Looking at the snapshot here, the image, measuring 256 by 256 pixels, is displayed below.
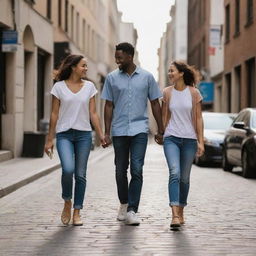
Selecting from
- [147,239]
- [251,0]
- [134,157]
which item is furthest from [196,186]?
[251,0]

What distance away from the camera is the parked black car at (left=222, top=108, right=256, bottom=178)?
1461 cm

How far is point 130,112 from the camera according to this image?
7605 millimetres

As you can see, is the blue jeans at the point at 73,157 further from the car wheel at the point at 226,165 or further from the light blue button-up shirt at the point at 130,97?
the car wheel at the point at 226,165

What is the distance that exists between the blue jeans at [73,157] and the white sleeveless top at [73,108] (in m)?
0.07

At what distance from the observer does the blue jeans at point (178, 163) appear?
7.38 m

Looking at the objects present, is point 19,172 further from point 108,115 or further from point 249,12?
point 249,12

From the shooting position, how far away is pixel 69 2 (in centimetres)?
3316

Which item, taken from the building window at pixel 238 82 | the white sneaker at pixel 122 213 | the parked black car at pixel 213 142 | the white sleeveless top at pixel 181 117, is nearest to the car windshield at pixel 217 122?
the parked black car at pixel 213 142

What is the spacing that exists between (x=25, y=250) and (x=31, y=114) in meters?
17.1

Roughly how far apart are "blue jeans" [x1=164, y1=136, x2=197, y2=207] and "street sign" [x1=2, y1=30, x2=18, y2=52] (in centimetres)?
1082

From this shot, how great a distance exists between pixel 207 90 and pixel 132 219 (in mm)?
36227

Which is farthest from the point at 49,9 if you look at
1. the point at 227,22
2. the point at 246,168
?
the point at 246,168

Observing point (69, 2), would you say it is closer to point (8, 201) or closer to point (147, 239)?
point (8, 201)

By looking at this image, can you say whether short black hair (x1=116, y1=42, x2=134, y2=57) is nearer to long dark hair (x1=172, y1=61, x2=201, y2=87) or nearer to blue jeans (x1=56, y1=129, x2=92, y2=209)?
long dark hair (x1=172, y1=61, x2=201, y2=87)
